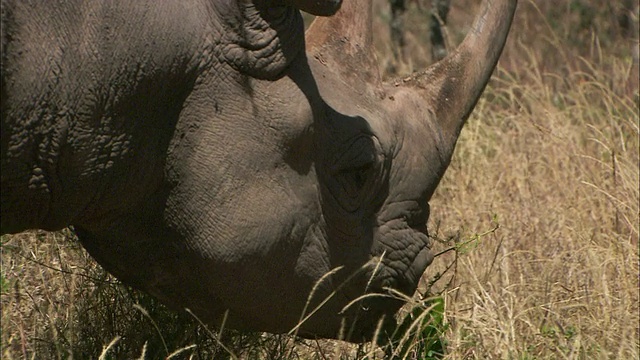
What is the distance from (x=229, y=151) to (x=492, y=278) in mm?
2030

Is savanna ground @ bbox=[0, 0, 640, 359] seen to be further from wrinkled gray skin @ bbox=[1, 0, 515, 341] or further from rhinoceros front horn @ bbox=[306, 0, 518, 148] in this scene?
rhinoceros front horn @ bbox=[306, 0, 518, 148]

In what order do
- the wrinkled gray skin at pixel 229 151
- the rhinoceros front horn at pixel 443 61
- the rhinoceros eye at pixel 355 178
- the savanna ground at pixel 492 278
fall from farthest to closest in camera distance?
the savanna ground at pixel 492 278
the rhinoceros front horn at pixel 443 61
the rhinoceros eye at pixel 355 178
the wrinkled gray skin at pixel 229 151

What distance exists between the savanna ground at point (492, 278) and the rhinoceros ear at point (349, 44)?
74cm

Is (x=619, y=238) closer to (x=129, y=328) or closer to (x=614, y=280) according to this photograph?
(x=614, y=280)

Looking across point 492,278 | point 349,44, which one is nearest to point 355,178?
Answer: point 349,44

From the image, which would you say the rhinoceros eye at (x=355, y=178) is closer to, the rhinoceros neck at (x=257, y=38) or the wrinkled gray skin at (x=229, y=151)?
the wrinkled gray skin at (x=229, y=151)

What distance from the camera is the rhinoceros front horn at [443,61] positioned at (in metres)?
3.94

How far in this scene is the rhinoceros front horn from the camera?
3.94 m

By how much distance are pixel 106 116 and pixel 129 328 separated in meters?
1.49

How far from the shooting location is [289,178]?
362cm

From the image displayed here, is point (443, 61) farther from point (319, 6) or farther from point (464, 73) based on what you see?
point (319, 6)

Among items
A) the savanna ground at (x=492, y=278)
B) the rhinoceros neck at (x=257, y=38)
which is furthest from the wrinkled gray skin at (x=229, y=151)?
the savanna ground at (x=492, y=278)

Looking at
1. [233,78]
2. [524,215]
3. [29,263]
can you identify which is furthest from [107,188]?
[524,215]

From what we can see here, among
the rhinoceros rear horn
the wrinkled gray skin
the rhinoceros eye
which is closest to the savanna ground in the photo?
the wrinkled gray skin
